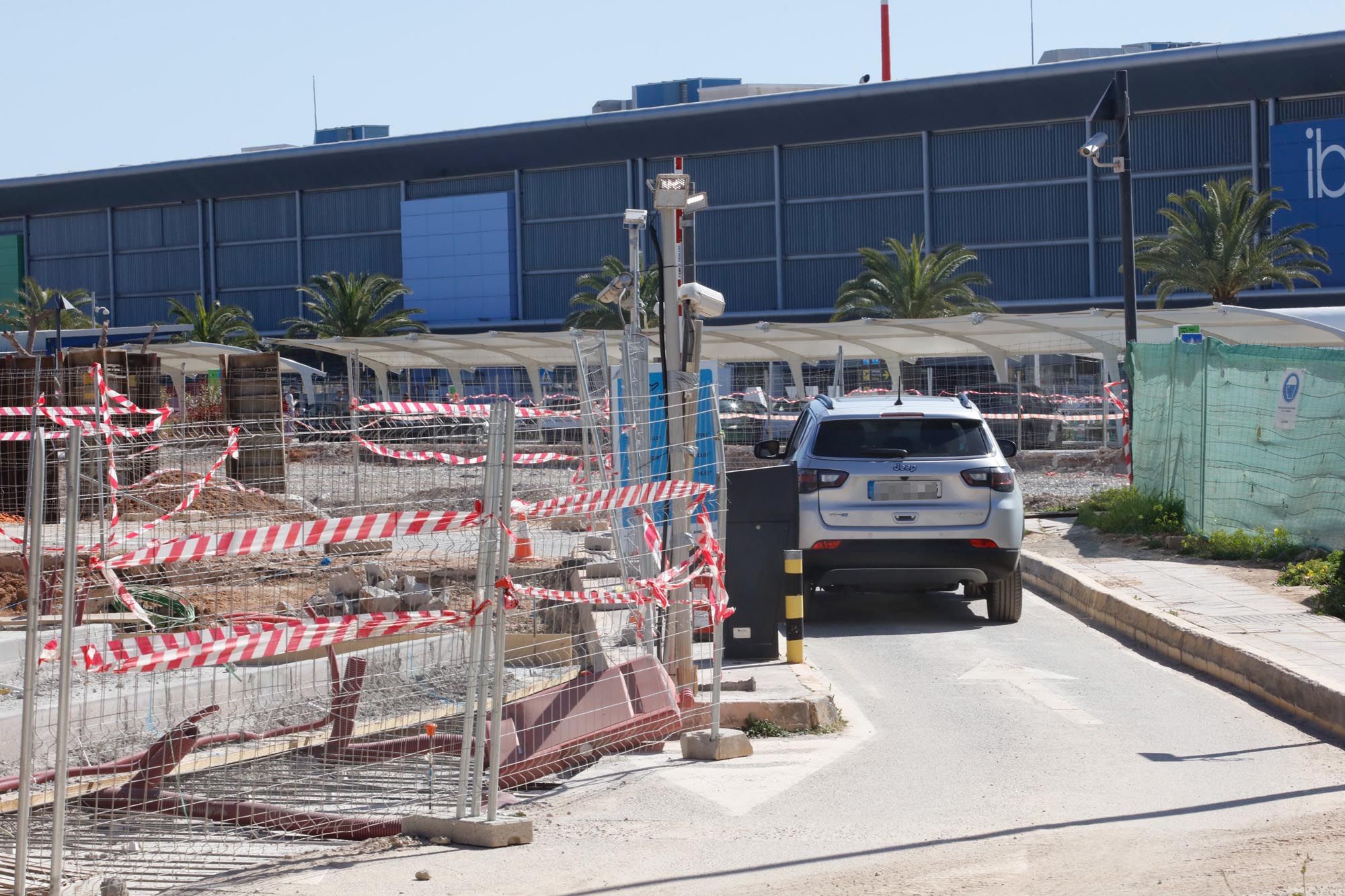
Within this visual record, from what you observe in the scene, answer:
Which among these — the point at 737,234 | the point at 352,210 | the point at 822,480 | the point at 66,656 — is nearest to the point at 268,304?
the point at 352,210

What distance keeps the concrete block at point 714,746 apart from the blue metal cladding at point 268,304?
64.1m

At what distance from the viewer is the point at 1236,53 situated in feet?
167

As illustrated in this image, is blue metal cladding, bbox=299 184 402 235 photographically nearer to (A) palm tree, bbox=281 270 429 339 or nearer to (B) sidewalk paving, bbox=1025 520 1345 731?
(A) palm tree, bbox=281 270 429 339

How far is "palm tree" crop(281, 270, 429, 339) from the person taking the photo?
58.9 m

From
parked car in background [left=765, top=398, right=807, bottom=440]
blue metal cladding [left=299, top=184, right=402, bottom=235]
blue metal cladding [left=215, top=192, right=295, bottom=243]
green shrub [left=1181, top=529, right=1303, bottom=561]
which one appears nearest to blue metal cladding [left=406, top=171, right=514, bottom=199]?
blue metal cladding [left=299, top=184, right=402, bottom=235]

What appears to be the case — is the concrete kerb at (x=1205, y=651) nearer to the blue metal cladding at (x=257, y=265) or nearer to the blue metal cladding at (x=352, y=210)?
the blue metal cladding at (x=352, y=210)

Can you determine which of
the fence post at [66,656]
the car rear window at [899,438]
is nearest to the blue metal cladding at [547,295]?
the car rear window at [899,438]

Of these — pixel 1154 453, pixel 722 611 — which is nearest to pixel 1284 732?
pixel 722 611

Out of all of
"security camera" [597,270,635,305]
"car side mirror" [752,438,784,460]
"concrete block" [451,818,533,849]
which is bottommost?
"concrete block" [451,818,533,849]

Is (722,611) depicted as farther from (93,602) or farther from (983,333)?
(983,333)

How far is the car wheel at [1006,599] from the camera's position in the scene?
1142cm

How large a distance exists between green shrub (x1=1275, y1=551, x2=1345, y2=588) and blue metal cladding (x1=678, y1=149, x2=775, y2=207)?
163 ft

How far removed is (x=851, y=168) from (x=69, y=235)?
39.7 meters

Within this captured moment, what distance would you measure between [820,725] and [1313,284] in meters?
48.9
